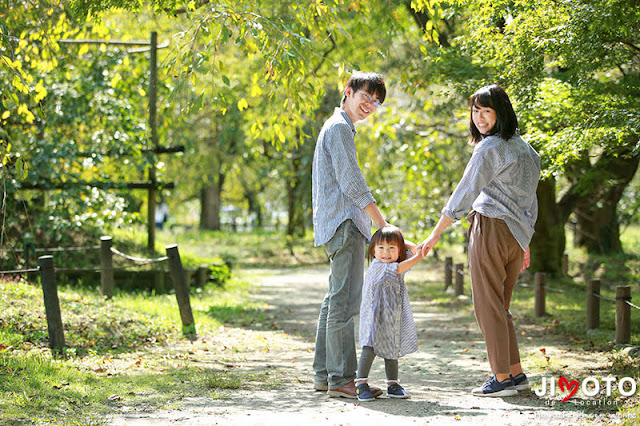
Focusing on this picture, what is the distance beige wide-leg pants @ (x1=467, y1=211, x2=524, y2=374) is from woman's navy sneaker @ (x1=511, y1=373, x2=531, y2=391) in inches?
6.5

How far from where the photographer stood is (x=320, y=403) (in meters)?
5.02

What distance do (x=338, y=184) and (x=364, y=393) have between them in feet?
4.71

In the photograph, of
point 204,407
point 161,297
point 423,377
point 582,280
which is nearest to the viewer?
point 204,407

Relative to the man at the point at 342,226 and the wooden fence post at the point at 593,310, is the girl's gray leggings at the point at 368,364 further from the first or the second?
the wooden fence post at the point at 593,310

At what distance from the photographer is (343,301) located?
16.7 ft

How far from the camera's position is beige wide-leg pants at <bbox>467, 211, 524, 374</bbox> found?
16.4ft

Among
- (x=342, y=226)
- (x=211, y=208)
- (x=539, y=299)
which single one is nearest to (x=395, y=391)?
(x=342, y=226)

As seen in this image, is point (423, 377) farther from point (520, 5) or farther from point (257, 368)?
point (520, 5)

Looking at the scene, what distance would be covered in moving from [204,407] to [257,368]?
5.63 ft

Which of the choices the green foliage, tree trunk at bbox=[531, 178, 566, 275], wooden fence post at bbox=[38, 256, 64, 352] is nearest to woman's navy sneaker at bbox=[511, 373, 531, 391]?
wooden fence post at bbox=[38, 256, 64, 352]

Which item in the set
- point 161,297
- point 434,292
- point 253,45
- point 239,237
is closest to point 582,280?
point 434,292

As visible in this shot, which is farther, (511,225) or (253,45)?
(253,45)

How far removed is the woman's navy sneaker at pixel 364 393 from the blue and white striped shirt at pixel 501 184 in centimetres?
130

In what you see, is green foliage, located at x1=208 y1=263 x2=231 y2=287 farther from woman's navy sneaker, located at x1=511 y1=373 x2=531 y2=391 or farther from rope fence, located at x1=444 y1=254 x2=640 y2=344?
woman's navy sneaker, located at x1=511 y1=373 x2=531 y2=391
